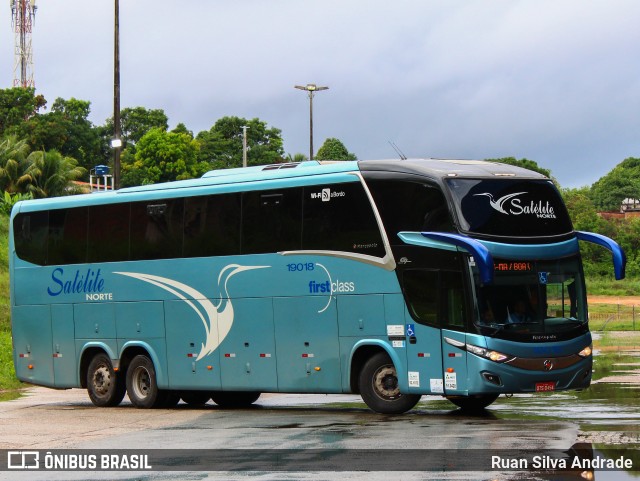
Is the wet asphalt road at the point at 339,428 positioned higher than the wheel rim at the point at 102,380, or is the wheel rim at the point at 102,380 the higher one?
the wheel rim at the point at 102,380

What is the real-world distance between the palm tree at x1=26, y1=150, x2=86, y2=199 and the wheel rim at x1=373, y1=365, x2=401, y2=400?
144 feet

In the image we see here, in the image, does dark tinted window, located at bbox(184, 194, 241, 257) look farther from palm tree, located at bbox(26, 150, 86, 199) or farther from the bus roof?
palm tree, located at bbox(26, 150, 86, 199)

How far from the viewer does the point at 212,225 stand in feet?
76.6

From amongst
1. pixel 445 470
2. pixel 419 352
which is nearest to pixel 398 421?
pixel 419 352

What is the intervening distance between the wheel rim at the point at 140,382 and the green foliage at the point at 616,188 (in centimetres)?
11064

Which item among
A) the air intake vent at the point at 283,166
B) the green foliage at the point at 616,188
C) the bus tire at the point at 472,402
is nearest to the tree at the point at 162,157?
the green foliage at the point at 616,188

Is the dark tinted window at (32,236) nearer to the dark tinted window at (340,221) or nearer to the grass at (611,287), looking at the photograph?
the dark tinted window at (340,221)

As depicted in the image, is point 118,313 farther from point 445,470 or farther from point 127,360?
point 445,470

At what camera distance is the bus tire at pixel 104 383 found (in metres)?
25.3

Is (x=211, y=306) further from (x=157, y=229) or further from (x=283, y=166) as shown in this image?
(x=283, y=166)

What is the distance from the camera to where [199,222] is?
77.3ft

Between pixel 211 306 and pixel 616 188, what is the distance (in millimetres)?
117621

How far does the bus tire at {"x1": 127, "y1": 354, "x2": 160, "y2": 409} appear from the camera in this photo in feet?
80.8

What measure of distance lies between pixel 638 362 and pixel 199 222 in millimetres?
15647
